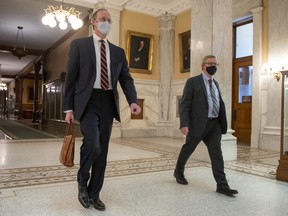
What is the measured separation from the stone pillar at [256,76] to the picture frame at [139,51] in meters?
3.81

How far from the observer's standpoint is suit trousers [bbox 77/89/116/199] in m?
2.48

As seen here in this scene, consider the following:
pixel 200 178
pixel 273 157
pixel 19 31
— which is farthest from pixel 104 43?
pixel 19 31

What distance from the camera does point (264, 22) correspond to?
25.5 ft

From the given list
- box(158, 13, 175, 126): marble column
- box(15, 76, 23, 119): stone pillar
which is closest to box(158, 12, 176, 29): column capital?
box(158, 13, 175, 126): marble column

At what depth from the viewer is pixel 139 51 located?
10289mm

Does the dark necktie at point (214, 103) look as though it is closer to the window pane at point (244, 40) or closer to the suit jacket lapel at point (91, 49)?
the suit jacket lapel at point (91, 49)

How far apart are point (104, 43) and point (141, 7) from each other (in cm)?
811

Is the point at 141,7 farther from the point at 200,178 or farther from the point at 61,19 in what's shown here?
the point at 200,178

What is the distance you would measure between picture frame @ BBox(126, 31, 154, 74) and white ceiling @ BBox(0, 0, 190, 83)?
36.7 inches

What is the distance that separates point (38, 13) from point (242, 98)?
27.5 ft

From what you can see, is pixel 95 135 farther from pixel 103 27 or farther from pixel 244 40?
pixel 244 40

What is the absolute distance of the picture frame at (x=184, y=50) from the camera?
988 cm

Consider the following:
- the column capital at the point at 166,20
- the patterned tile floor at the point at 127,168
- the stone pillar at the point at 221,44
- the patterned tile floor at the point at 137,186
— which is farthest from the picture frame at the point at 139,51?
the patterned tile floor at the point at 137,186

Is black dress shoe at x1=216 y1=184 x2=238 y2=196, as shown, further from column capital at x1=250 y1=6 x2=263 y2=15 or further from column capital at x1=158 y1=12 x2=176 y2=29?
column capital at x1=158 y1=12 x2=176 y2=29
